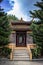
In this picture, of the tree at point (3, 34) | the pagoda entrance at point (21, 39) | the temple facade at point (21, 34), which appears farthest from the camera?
the pagoda entrance at point (21, 39)

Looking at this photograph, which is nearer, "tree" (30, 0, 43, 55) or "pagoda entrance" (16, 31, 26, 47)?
"tree" (30, 0, 43, 55)

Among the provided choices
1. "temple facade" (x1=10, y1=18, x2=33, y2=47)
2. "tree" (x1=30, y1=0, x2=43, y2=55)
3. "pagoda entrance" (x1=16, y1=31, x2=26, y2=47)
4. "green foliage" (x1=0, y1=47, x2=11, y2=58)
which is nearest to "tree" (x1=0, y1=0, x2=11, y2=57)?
"green foliage" (x1=0, y1=47, x2=11, y2=58)

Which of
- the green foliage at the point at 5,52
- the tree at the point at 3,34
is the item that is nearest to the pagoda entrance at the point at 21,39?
the tree at the point at 3,34

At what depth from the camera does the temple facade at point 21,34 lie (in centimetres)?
3444

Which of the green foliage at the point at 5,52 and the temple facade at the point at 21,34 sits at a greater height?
the temple facade at the point at 21,34

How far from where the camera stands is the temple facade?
113 feet

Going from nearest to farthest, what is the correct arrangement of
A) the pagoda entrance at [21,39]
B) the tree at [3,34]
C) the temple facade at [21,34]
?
the tree at [3,34]
the temple facade at [21,34]
the pagoda entrance at [21,39]

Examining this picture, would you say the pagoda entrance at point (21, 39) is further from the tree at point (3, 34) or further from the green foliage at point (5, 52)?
the green foliage at point (5, 52)

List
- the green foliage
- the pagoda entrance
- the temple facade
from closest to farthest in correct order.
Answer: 1. the green foliage
2. the temple facade
3. the pagoda entrance

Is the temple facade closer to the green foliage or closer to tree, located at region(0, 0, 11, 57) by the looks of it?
tree, located at region(0, 0, 11, 57)

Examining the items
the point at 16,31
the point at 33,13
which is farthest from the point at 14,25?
the point at 33,13

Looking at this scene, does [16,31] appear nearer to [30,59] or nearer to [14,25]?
[14,25]

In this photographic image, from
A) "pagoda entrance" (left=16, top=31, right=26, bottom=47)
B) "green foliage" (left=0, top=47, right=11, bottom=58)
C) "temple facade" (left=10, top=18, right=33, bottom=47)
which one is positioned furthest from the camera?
"pagoda entrance" (left=16, top=31, right=26, bottom=47)

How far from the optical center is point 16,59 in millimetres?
23641
